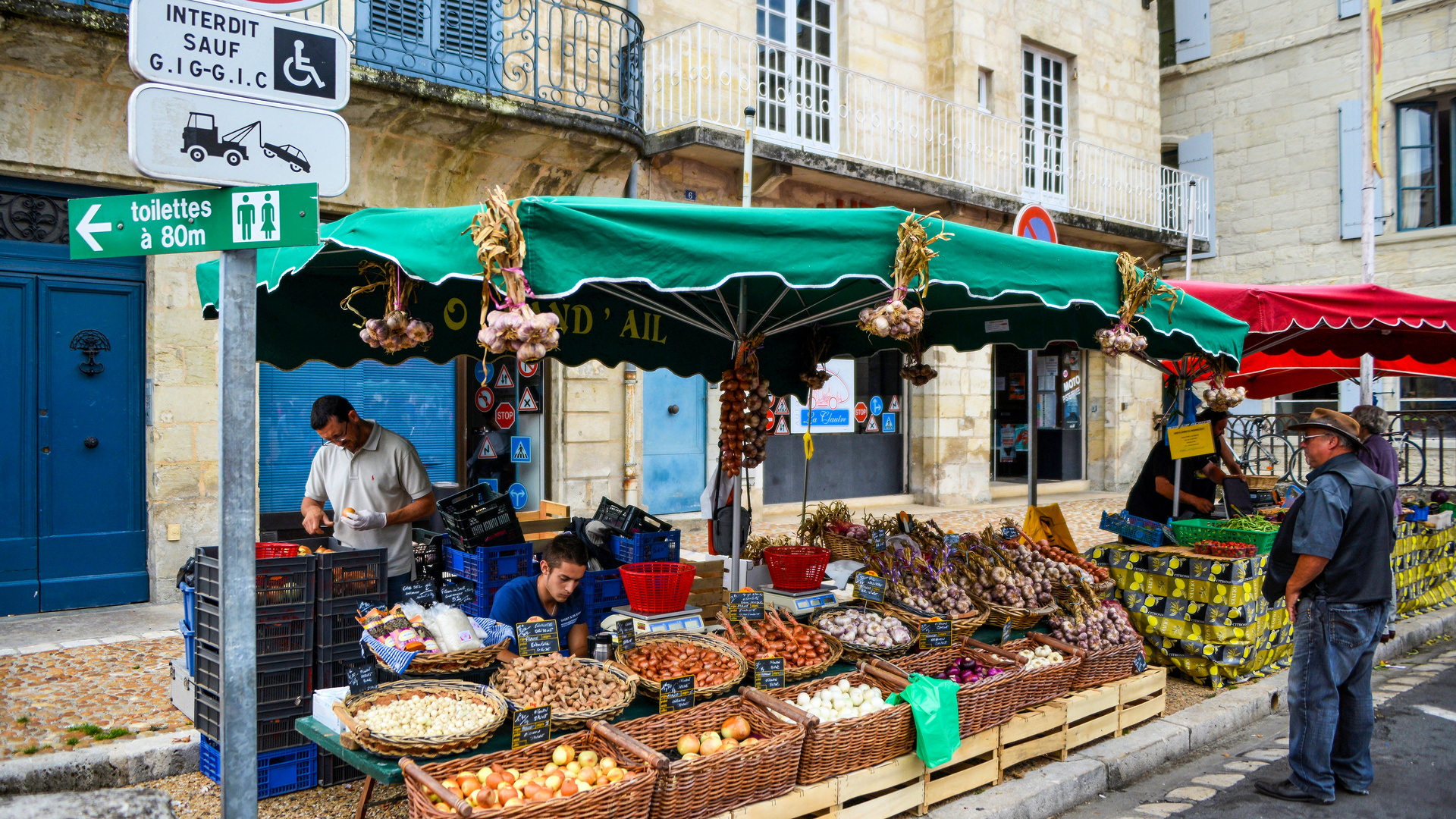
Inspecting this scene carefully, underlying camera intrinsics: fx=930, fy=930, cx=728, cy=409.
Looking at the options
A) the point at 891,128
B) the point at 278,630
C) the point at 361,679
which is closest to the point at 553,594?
the point at 361,679

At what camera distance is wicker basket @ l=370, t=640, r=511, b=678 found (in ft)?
12.0

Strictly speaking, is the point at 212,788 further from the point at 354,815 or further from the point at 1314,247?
the point at 1314,247

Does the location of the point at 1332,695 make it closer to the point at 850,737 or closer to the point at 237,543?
the point at 850,737

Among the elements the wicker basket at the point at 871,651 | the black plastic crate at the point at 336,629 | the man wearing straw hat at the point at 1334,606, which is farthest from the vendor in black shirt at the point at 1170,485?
the black plastic crate at the point at 336,629

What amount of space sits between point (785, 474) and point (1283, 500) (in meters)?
5.87

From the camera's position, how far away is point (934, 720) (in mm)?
3816

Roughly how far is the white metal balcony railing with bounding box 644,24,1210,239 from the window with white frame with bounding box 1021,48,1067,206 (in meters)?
0.03

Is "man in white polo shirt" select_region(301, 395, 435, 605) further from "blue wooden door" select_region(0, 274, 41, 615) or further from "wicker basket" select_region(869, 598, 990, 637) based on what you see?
"blue wooden door" select_region(0, 274, 41, 615)

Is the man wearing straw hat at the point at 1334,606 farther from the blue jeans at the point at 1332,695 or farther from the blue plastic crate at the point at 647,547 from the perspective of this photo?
the blue plastic crate at the point at 647,547

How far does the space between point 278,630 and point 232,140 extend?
239 centimetres

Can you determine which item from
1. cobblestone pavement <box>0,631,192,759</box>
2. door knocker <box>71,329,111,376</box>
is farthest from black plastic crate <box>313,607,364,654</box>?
door knocker <box>71,329,111,376</box>

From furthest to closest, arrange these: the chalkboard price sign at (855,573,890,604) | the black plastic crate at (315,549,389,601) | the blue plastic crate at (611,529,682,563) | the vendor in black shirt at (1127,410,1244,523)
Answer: the vendor in black shirt at (1127,410,1244,523) < the blue plastic crate at (611,529,682,563) < the chalkboard price sign at (855,573,890,604) < the black plastic crate at (315,549,389,601)

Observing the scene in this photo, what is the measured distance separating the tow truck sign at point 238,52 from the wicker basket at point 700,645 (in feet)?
7.73

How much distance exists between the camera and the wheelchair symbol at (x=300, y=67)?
235 centimetres
